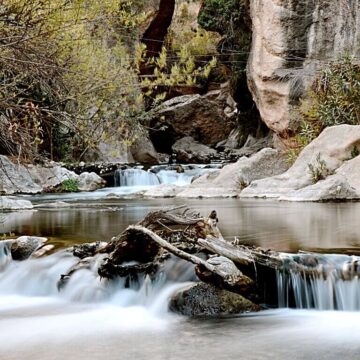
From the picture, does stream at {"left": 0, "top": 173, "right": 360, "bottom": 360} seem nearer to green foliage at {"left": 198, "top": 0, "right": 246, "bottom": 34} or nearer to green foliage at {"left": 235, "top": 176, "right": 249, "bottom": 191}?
green foliage at {"left": 235, "top": 176, "right": 249, "bottom": 191}

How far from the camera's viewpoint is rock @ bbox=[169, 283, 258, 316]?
5266 mm

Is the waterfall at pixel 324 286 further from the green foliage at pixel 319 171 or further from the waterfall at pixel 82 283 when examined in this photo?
the green foliage at pixel 319 171

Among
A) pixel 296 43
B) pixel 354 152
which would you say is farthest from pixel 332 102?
pixel 354 152

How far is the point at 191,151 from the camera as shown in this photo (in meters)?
27.9

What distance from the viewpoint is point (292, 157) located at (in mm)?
17172

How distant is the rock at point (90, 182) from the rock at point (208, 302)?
13.2 m

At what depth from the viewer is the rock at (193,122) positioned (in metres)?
30.3

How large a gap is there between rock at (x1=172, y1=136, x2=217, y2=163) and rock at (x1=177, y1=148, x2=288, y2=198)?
8.10 meters

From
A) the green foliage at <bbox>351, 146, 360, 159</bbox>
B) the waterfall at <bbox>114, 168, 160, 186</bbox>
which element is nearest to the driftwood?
the green foliage at <bbox>351, 146, 360, 159</bbox>

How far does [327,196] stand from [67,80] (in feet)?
29.7

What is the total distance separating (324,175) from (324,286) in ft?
29.6

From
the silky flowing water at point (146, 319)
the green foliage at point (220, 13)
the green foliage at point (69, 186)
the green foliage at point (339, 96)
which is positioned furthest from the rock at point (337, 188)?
the green foliage at point (220, 13)

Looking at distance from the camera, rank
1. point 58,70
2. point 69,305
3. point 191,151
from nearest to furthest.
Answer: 1. point 58,70
2. point 69,305
3. point 191,151

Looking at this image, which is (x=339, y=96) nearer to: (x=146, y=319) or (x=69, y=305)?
(x=69, y=305)
